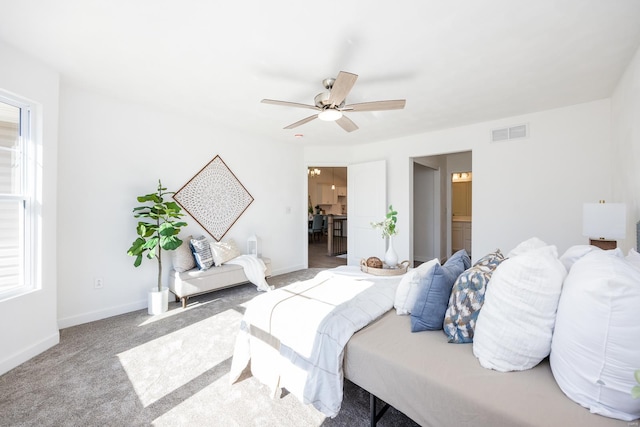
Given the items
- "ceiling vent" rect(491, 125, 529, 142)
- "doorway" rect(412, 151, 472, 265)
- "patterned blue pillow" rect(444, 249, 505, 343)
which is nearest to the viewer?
"patterned blue pillow" rect(444, 249, 505, 343)

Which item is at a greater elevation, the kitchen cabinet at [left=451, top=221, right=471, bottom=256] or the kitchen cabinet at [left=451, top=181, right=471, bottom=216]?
the kitchen cabinet at [left=451, top=181, right=471, bottom=216]

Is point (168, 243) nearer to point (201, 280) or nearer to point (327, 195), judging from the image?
point (201, 280)

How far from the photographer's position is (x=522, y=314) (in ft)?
3.64

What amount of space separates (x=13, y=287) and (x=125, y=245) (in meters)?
1.06

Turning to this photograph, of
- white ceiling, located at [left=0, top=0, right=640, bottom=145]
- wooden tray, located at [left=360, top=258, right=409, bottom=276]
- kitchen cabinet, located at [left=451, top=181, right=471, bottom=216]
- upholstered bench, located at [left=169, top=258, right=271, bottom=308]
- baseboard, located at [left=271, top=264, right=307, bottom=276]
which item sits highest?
white ceiling, located at [left=0, top=0, right=640, bottom=145]

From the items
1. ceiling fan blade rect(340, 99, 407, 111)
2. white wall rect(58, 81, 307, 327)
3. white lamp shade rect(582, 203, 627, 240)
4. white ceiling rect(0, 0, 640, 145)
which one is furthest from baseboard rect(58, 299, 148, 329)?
white lamp shade rect(582, 203, 627, 240)

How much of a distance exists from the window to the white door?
4.43 meters

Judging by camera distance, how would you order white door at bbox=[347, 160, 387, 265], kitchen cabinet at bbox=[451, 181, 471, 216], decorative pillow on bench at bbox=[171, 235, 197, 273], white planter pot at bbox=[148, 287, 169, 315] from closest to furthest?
1. white planter pot at bbox=[148, 287, 169, 315]
2. decorative pillow on bench at bbox=[171, 235, 197, 273]
3. white door at bbox=[347, 160, 387, 265]
4. kitchen cabinet at bbox=[451, 181, 471, 216]

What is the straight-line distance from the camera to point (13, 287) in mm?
2221

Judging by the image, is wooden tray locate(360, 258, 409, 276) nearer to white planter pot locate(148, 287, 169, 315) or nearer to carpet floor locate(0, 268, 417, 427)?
carpet floor locate(0, 268, 417, 427)

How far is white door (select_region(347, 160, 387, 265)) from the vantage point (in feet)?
16.7

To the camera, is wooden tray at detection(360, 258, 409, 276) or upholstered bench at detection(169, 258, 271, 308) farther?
upholstered bench at detection(169, 258, 271, 308)

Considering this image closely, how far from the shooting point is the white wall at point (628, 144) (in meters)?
2.18

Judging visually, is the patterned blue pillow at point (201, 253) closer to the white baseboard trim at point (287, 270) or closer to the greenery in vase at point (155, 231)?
the greenery in vase at point (155, 231)
